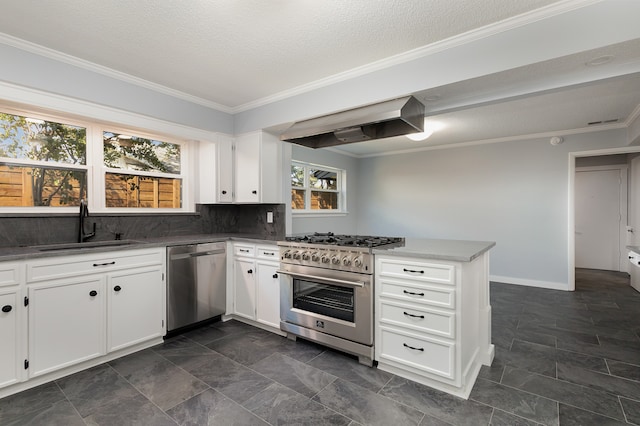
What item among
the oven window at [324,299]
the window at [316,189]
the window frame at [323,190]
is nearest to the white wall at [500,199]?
the window frame at [323,190]

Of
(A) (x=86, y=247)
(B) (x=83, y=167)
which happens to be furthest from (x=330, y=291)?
(B) (x=83, y=167)

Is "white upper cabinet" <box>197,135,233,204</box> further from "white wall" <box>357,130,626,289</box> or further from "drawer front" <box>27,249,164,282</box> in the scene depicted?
"white wall" <box>357,130,626,289</box>

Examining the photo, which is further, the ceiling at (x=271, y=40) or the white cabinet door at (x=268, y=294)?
the white cabinet door at (x=268, y=294)

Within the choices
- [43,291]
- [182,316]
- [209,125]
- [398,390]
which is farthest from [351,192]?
[43,291]

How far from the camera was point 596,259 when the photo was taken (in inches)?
243

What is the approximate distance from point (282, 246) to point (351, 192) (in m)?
4.08

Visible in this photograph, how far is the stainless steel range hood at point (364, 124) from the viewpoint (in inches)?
94.8

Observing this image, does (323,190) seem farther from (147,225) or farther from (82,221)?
(82,221)

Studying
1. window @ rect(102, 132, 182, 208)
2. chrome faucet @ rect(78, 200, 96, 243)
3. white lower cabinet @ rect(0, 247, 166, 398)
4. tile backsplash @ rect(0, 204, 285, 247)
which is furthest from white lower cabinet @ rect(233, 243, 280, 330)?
chrome faucet @ rect(78, 200, 96, 243)

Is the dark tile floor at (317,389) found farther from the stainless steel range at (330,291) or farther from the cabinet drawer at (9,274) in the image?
the cabinet drawer at (9,274)

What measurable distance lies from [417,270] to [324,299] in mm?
929

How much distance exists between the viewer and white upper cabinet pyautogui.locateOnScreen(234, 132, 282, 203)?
11.6 ft

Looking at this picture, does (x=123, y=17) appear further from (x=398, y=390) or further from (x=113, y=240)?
(x=398, y=390)

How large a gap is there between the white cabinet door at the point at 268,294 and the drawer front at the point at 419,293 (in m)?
1.17
